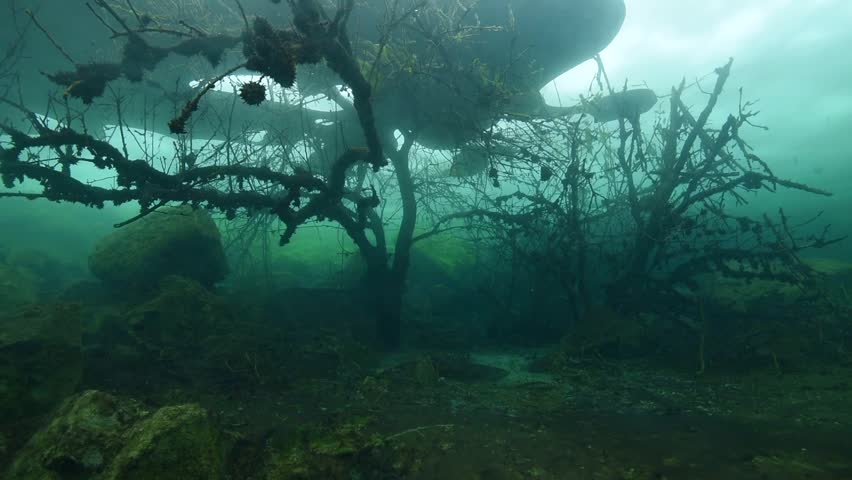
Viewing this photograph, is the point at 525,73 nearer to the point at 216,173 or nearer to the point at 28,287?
the point at 216,173

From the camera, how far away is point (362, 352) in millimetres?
7871

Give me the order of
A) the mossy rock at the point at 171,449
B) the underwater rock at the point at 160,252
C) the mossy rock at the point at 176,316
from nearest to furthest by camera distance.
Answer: the mossy rock at the point at 171,449, the mossy rock at the point at 176,316, the underwater rock at the point at 160,252

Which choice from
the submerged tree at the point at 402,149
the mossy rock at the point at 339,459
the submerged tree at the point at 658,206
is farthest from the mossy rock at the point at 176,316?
the submerged tree at the point at 658,206

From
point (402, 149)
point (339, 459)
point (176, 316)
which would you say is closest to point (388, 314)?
point (402, 149)

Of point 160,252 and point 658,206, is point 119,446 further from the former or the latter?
point 658,206

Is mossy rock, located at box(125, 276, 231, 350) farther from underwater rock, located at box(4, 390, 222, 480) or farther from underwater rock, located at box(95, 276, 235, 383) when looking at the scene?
underwater rock, located at box(4, 390, 222, 480)

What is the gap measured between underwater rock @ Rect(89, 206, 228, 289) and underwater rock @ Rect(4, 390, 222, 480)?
20.7ft

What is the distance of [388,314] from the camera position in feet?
31.0

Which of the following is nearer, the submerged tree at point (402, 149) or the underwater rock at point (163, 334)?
the submerged tree at point (402, 149)

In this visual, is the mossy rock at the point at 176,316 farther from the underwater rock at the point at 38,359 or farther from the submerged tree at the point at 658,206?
the submerged tree at the point at 658,206

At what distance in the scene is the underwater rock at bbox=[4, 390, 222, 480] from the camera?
9.44 ft

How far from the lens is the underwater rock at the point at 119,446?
9.44 feet

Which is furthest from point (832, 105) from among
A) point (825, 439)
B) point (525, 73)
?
A: point (825, 439)

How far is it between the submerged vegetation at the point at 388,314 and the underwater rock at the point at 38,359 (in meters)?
0.02
